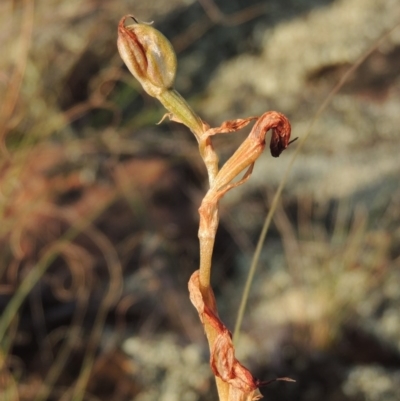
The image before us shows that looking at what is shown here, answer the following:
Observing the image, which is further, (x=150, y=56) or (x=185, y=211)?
(x=185, y=211)

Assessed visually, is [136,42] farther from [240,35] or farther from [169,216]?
[240,35]

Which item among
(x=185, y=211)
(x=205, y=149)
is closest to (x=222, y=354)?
(x=205, y=149)

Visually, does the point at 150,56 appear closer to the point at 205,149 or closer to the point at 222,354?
the point at 205,149

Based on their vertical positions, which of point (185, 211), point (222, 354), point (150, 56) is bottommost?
point (222, 354)

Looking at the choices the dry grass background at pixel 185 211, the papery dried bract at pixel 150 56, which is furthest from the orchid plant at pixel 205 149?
the dry grass background at pixel 185 211

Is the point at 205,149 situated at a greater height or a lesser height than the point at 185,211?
lesser

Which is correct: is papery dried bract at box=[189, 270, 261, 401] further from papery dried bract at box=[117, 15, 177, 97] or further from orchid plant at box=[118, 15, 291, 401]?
papery dried bract at box=[117, 15, 177, 97]

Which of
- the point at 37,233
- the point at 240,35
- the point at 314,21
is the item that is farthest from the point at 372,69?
the point at 37,233
